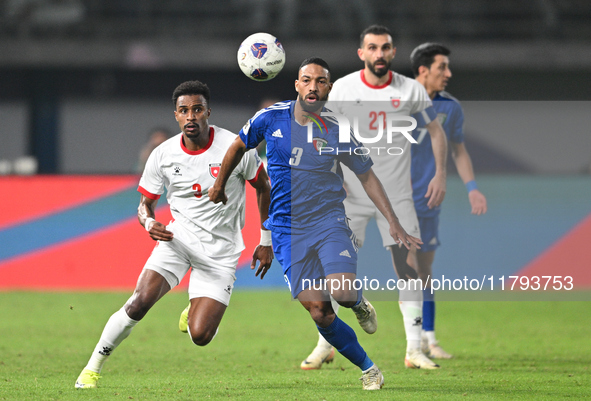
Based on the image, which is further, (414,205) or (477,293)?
(477,293)

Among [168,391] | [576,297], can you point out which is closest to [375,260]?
[576,297]

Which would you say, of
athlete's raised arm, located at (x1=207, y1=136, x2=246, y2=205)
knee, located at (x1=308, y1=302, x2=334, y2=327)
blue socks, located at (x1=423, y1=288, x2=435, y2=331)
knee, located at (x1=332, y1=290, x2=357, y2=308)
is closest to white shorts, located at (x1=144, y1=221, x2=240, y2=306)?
athlete's raised arm, located at (x1=207, y1=136, x2=246, y2=205)

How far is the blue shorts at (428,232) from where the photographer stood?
7270 mm

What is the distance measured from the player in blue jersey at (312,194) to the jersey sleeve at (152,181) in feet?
2.01

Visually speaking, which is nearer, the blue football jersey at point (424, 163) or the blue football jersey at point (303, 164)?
the blue football jersey at point (303, 164)

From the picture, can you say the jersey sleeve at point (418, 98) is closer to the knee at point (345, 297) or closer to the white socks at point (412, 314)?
the white socks at point (412, 314)

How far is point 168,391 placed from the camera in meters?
5.24

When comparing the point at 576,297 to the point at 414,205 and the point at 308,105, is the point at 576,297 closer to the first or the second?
the point at 414,205

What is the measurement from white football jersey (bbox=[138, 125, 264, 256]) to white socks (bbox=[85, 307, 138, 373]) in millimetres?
796

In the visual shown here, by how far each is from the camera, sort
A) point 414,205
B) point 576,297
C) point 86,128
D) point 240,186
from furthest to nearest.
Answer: point 86,128, point 576,297, point 414,205, point 240,186

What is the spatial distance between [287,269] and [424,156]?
2604 mm

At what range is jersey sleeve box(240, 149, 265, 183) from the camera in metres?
5.83

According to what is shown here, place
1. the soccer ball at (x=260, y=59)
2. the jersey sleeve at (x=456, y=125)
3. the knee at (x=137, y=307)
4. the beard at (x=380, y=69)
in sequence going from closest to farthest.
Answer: the knee at (x=137, y=307), the soccer ball at (x=260, y=59), the beard at (x=380, y=69), the jersey sleeve at (x=456, y=125)

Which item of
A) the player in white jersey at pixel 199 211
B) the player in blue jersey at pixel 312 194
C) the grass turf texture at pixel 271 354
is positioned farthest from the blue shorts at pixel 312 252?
the grass turf texture at pixel 271 354
